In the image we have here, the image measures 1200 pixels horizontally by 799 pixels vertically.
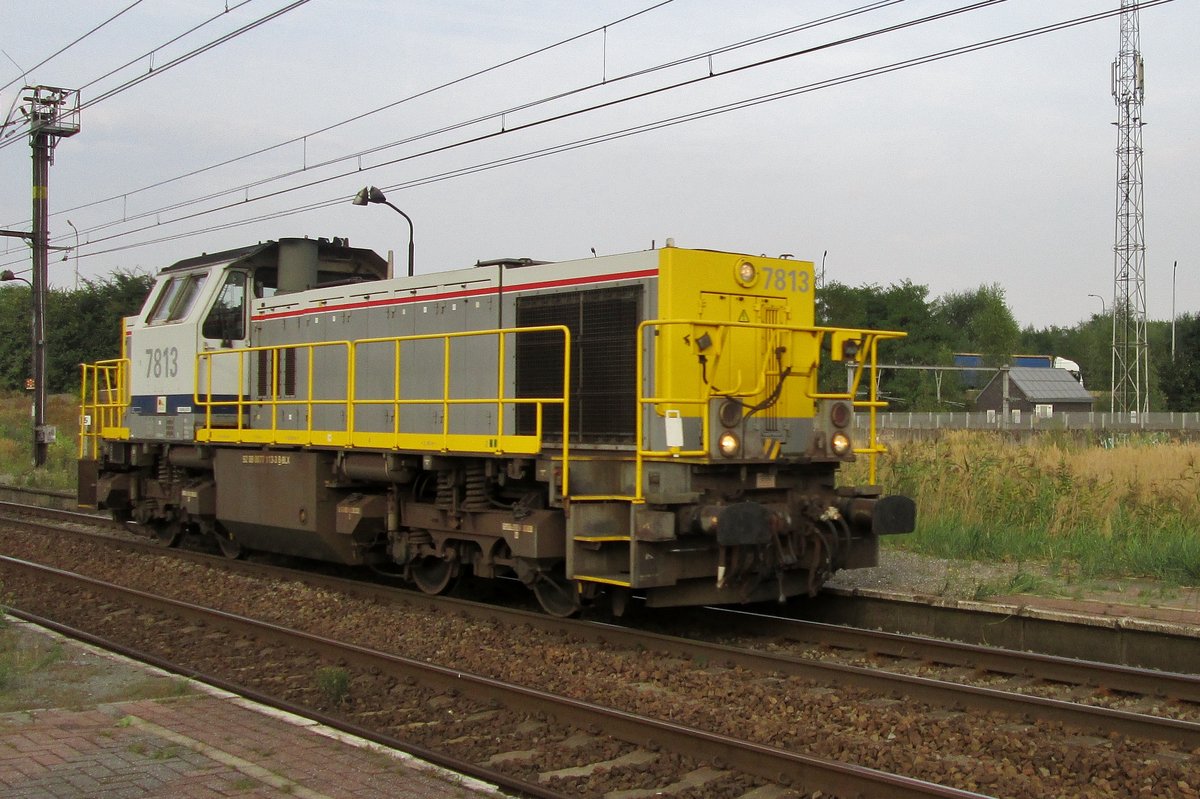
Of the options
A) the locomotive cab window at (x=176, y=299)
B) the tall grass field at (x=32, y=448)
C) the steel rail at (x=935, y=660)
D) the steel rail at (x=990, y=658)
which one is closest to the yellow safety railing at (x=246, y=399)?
the locomotive cab window at (x=176, y=299)

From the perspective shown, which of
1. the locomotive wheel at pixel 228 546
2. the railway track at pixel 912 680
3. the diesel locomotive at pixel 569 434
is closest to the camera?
the railway track at pixel 912 680

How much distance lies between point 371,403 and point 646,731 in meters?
5.23

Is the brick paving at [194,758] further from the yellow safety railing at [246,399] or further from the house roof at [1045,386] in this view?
the house roof at [1045,386]

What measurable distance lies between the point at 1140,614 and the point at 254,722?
21.8 feet

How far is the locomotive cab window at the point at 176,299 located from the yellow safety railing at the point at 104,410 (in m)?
1.17

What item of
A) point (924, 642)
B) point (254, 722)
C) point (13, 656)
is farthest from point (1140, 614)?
point (13, 656)

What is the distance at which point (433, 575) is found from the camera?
35.0ft

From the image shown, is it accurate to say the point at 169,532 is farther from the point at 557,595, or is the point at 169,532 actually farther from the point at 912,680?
the point at 912,680

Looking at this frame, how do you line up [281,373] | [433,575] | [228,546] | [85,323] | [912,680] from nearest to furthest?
[912,680], [433,575], [281,373], [228,546], [85,323]

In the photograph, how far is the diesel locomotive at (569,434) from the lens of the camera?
8.30 meters

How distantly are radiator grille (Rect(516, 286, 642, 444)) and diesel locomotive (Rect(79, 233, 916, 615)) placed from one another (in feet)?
0.06

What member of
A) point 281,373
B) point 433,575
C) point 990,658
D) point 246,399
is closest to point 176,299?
point 246,399

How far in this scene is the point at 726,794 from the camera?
5.04 metres

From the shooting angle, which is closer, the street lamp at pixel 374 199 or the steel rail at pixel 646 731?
the steel rail at pixel 646 731
